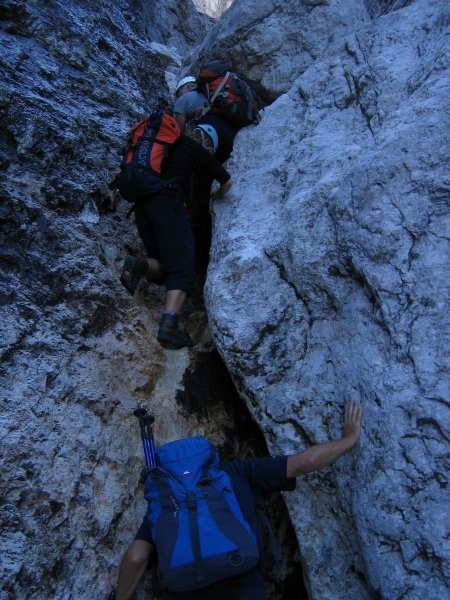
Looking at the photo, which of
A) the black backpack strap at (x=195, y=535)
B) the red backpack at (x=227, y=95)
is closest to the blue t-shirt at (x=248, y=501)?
the black backpack strap at (x=195, y=535)

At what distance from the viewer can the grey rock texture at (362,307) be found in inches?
130

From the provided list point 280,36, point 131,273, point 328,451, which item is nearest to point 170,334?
point 131,273

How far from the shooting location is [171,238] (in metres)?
5.23

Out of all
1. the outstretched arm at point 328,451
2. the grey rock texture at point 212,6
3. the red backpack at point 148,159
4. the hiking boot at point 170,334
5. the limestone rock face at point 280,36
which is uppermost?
the grey rock texture at point 212,6

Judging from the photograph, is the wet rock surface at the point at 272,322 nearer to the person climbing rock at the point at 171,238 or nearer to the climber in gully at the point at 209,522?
the person climbing rock at the point at 171,238

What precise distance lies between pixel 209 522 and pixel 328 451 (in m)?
0.94

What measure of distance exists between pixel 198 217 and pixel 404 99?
261 centimetres

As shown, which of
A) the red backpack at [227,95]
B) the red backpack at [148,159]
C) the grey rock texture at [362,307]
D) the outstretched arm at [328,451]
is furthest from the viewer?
the red backpack at [227,95]

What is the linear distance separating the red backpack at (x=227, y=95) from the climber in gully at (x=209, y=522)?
12.9 feet

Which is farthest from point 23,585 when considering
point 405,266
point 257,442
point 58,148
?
point 58,148

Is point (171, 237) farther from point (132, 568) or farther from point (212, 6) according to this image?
point (212, 6)

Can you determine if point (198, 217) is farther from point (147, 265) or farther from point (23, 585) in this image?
point (23, 585)

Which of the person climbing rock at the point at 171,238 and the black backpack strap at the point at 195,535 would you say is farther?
the person climbing rock at the point at 171,238

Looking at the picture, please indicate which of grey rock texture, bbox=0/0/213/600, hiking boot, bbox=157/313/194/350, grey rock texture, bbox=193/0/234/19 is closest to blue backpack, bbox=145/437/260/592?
grey rock texture, bbox=0/0/213/600
